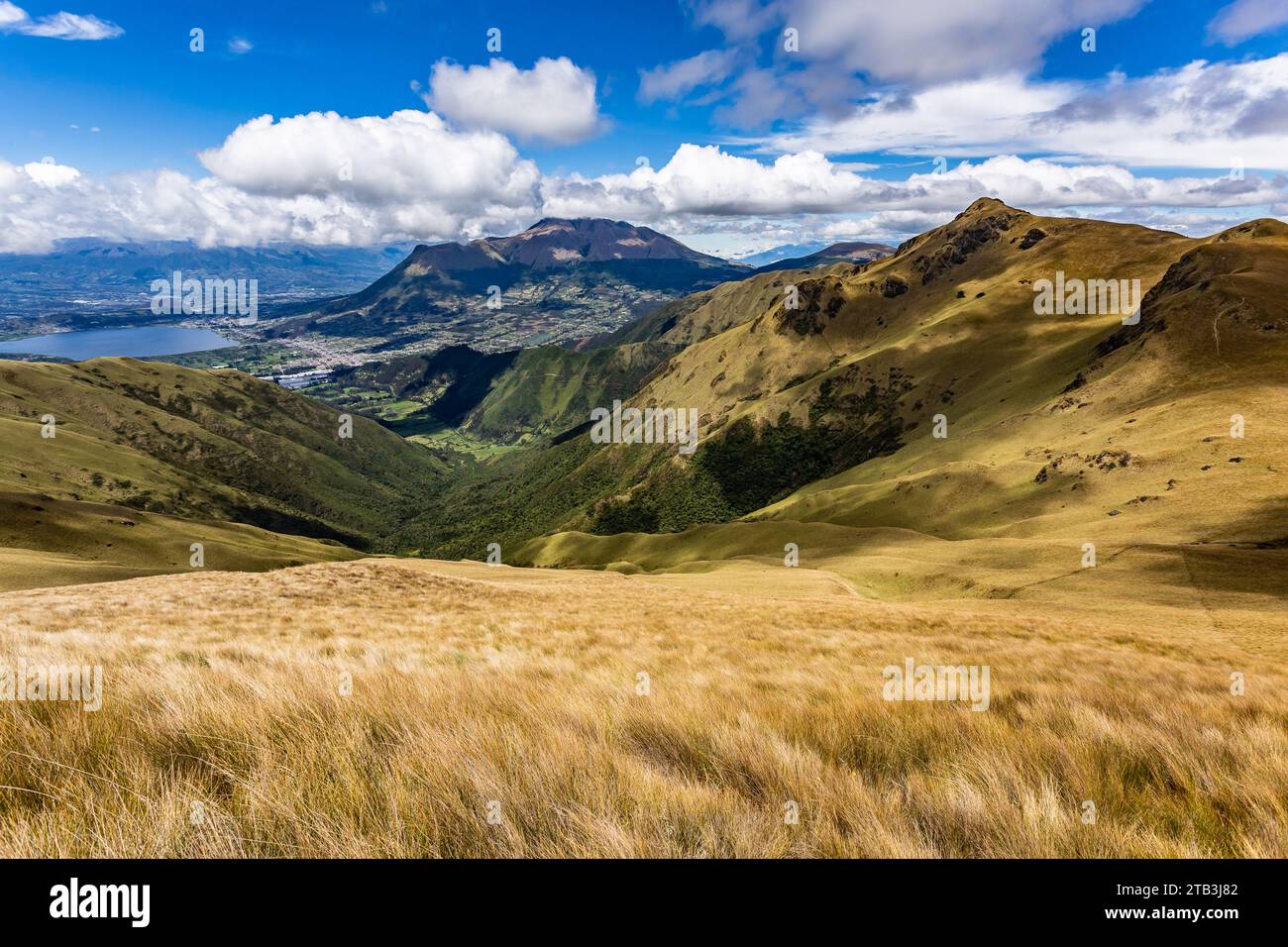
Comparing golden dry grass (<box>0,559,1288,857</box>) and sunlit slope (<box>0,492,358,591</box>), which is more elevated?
golden dry grass (<box>0,559,1288,857</box>)

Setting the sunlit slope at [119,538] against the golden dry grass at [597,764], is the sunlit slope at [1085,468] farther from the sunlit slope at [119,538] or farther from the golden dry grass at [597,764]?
the sunlit slope at [119,538]

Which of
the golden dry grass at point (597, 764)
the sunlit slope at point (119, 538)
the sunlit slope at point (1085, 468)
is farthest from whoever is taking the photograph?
→ the sunlit slope at point (119, 538)

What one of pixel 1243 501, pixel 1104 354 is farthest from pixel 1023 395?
pixel 1243 501

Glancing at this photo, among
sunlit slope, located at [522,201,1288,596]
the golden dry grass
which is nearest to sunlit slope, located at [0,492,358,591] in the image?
sunlit slope, located at [522,201,1288,596]

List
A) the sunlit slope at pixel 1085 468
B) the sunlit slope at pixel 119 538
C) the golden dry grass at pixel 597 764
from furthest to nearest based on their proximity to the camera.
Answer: the sunlit slope at pixel 119 538
the sunlit slope at pixel 1085 468
the golden dry grass at pixel 597 764

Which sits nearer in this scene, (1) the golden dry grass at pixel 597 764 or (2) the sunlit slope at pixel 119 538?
(1) the golden dry grass at pixel 597 764

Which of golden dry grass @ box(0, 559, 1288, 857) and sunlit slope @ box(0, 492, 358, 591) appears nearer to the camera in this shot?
golden dry grass @ box(0, 559, 1288, 857)

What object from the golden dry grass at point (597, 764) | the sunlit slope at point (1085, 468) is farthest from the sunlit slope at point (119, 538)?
the golden dry grass at point (597, 764)

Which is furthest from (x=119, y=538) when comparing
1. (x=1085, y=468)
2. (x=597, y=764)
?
(x=1085, y=468)

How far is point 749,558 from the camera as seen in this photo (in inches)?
3004

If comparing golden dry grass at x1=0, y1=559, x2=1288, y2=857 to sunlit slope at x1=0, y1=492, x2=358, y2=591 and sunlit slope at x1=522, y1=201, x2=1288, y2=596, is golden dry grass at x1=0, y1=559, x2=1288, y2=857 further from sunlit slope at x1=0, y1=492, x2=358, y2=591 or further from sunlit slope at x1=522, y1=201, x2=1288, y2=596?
sunlit slope at x1=0, y1=492, x2=358, y2=591
